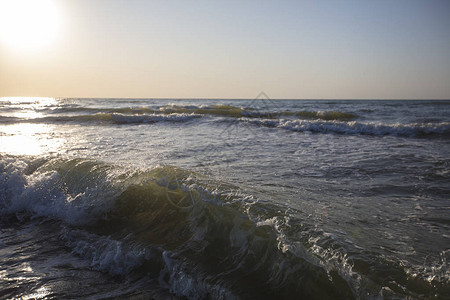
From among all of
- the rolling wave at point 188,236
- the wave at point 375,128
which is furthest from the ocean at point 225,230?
the wave at point 375,128

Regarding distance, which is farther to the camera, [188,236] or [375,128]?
[375,128]

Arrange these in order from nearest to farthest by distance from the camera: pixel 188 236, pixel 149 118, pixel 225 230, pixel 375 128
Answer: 1. pixel 225 230
2. pixel 188 236
3. pixel 375 128
4. pixel 149 118

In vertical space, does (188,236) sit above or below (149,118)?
below

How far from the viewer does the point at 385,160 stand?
249 inches

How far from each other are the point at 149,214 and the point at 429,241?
304cm

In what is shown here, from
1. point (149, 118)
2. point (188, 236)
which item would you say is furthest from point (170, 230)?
point (149, 118)

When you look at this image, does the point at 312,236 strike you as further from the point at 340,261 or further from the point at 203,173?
the point at 203,173

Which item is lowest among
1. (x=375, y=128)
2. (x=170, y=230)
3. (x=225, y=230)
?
(x=170, y=230)

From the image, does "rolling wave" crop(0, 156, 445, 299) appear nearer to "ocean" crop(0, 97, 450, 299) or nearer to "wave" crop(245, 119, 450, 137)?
"ocean" crop(0, 97, 450, 299)

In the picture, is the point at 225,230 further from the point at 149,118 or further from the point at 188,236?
the point at 149,118

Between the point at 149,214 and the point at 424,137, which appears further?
the point at 424,137

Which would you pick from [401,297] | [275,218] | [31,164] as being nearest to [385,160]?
[275,218]

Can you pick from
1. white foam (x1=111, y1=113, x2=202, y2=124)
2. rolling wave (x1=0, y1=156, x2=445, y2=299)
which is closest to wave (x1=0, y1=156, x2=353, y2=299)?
rolling wave (x1=0, y1=156, x2=445, y2=299)

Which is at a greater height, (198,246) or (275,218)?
(275,218)
